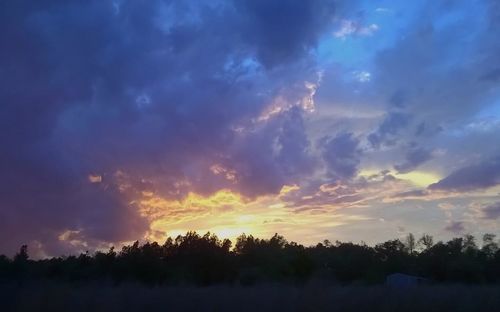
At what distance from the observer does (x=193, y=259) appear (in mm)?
65750

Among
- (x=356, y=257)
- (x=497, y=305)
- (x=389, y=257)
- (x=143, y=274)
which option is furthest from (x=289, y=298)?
(x=389, y=257)

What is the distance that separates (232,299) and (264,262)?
145 ft

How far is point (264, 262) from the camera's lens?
69250mm

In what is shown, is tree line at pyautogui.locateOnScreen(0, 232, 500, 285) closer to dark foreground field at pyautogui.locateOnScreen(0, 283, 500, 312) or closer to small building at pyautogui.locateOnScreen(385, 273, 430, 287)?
small building at pyautogui.locateOnScreen(385, 273, 430, 287)

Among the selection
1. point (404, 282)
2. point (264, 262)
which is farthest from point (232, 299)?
point (264, 262)

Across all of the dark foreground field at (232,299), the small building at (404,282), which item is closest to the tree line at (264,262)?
the small building at (404,282)

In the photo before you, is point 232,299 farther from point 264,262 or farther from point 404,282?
point 264,262

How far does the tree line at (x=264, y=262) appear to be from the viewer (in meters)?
54.4

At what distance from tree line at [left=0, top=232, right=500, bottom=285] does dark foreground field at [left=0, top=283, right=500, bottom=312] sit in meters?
18.5

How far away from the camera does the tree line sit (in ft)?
179

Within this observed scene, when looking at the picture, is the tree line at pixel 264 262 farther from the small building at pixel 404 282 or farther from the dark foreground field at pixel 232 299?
the dark foreground field at pixel 232 299

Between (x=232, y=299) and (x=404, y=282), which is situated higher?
(x=404, y=282)

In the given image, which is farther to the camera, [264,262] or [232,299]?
[264,262]

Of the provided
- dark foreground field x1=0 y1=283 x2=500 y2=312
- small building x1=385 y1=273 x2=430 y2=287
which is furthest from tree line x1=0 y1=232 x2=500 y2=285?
dark foreground field x1=0 y1=283 x2=500 y2=312
